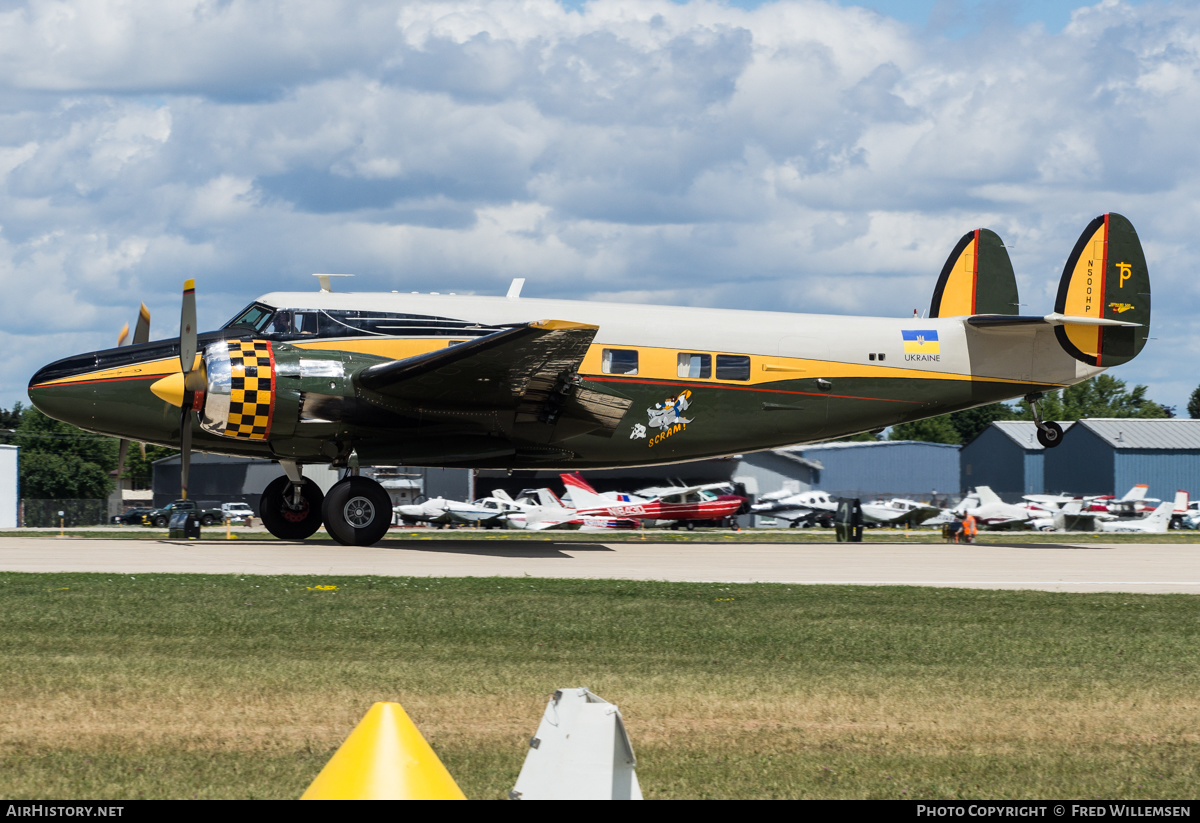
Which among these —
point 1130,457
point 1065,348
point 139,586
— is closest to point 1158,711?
point 139,586

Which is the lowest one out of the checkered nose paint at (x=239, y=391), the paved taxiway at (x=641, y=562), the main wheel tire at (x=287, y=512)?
the paved taxiway at (x=641, y=562)

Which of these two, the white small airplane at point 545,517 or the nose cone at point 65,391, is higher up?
the nose cone at point 65,391

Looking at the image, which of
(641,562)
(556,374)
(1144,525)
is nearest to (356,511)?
(556,374)

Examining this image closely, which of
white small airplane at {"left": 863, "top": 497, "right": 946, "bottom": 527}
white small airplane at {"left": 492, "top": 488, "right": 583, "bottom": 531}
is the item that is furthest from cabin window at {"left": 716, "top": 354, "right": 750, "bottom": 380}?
white small airplane at {"left": 863, "top": 497, "right": 946, "bottom": 527}

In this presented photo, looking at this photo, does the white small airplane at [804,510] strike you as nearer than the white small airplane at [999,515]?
No

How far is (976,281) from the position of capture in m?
25.8

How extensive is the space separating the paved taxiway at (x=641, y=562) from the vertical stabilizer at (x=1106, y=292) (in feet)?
15.1

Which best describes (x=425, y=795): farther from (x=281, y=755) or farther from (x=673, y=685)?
(x=673, y=685)

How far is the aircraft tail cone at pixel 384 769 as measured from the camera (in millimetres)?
3848

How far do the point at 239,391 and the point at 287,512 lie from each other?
15.1 feet

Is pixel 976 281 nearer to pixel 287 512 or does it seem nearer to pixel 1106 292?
pixel 1106 292

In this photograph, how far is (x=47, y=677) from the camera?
864 centimetres

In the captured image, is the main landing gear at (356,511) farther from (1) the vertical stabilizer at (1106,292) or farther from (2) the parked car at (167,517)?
(2) the parked car at (167,517)

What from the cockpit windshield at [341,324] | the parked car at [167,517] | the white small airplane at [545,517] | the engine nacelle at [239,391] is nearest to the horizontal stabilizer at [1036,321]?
the cockpit windshield at [341,324]
